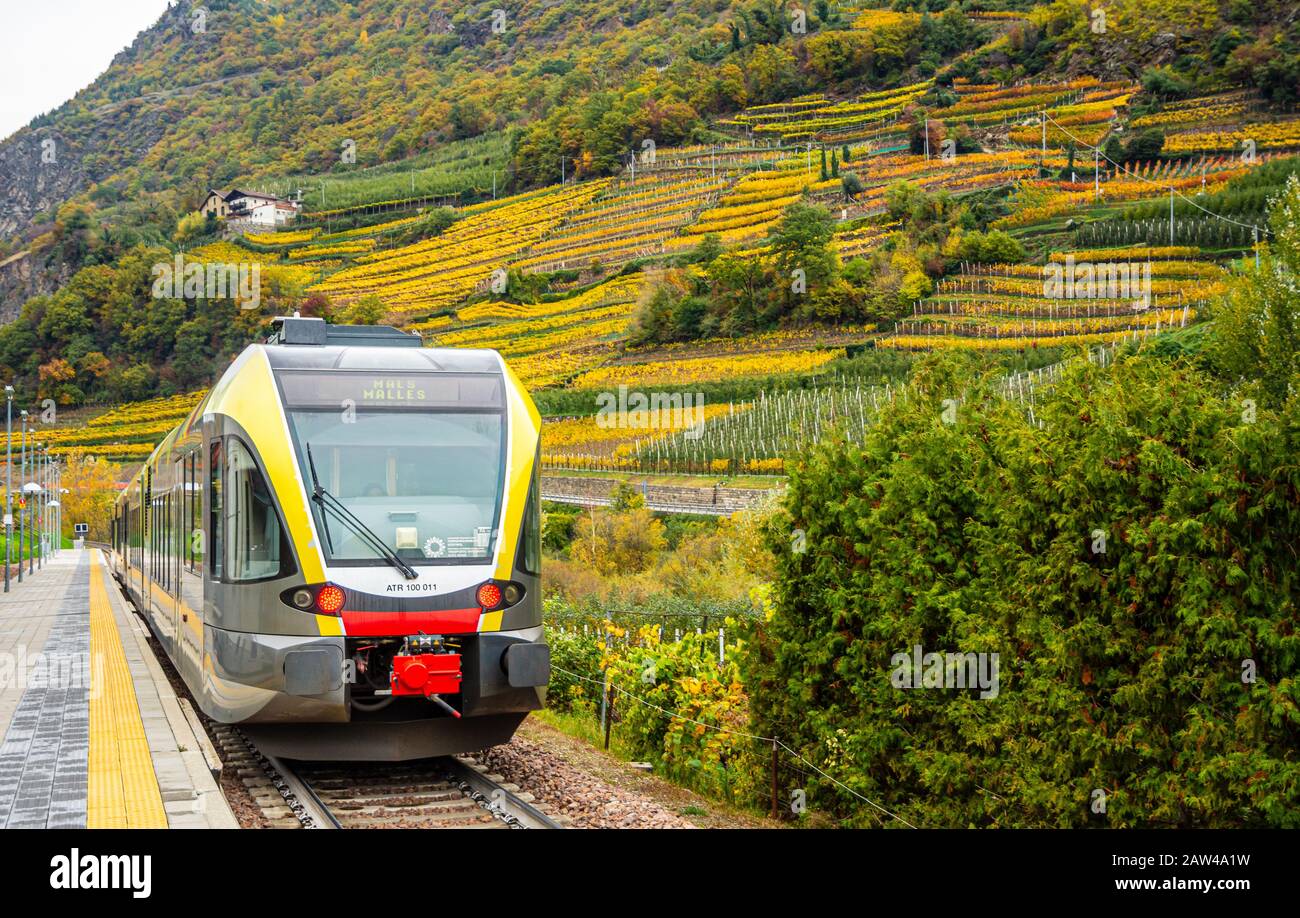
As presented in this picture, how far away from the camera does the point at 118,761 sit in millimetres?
10156

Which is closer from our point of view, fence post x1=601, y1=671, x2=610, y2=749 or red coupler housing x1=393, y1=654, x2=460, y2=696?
red coupler housing x1=393, y1=654, x2=460, y2=696

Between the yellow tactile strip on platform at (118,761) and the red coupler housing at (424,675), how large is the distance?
1.74 meters

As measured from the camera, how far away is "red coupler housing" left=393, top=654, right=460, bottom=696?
924 cm

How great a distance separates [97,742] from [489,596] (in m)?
3.91

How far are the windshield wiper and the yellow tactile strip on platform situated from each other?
2.21 meters

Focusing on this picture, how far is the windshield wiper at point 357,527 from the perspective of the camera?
30.9 ft

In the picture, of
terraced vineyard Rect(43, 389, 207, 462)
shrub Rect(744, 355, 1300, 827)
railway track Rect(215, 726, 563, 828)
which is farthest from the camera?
terraced vineyard Rect(43, 389, 207, 462)
